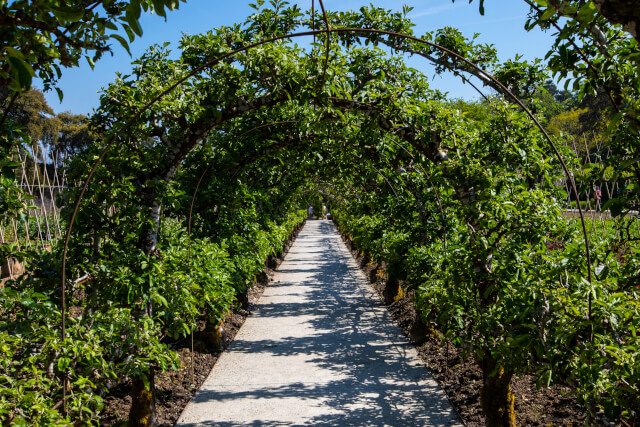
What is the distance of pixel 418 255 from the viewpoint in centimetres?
599

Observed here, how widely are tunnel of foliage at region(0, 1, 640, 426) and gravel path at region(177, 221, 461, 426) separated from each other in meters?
0.88

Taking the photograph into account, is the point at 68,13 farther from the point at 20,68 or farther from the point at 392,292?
the point at 392,292

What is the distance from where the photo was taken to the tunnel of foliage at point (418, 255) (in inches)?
102

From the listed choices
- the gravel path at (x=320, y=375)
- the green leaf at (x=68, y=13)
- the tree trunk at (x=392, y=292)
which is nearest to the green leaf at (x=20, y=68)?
the green leaf at (x=68, y=13)

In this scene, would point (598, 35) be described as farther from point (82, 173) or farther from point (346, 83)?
point (82, 173)

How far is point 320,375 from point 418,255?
74.1 inches

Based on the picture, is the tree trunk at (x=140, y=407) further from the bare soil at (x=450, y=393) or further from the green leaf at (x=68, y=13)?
the green leaf at (x=68, y=13)

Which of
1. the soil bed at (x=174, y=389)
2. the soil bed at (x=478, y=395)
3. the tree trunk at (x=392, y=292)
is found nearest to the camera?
the soil bed at (x=478, y=395)

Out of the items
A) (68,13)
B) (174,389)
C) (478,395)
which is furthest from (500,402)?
(68,13)

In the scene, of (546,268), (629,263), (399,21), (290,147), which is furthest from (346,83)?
(290,147)

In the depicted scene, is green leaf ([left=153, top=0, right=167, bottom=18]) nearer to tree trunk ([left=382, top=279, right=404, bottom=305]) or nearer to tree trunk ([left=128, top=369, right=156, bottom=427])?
tree trunk ([left=128, top=369, right=156, bottom=427])

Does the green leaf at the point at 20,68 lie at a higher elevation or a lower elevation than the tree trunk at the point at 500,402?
higher

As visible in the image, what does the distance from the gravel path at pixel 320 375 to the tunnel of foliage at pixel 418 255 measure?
2.88ft

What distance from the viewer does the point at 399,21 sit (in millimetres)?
5457
